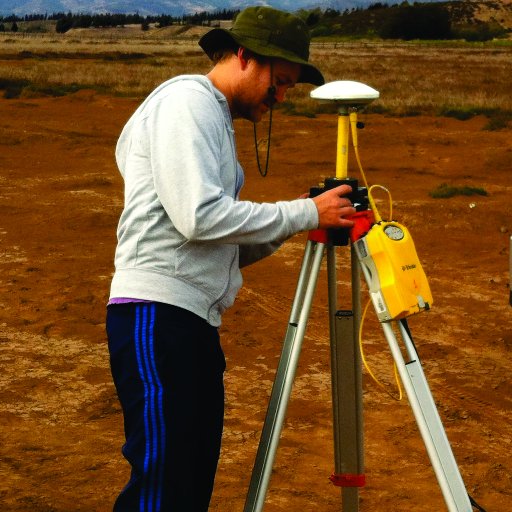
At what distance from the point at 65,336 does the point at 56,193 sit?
16.5 feet

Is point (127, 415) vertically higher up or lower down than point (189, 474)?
higher up

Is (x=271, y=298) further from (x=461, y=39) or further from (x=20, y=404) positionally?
(x=461, y=39)

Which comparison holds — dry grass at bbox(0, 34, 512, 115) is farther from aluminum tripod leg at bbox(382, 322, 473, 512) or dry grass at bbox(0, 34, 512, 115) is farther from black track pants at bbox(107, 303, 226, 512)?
black track pants at bbox(107, 303, 226, 512)

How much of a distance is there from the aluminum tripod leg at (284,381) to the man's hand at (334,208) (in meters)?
0.19

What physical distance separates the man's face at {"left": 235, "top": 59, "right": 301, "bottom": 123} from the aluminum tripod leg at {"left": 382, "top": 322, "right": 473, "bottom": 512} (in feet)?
2.02

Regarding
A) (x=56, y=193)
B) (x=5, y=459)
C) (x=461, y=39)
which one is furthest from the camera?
(x=461, y=39)

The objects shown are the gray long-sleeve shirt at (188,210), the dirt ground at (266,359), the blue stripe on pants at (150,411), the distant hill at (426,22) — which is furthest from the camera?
the distant hill at (426,22)

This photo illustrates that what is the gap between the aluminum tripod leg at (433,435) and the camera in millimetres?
2244

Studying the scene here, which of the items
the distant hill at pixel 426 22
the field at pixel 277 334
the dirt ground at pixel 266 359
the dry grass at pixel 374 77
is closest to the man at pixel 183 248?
the dirt ground at pixel 266 359

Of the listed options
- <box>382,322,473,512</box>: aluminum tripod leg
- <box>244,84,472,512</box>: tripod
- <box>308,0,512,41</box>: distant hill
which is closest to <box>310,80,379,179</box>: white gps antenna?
<box>244,84,472,512</box>: tripod

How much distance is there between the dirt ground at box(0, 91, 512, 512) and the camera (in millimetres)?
3834

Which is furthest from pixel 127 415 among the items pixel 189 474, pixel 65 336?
pixel 65 336

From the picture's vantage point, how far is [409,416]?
4.53 m

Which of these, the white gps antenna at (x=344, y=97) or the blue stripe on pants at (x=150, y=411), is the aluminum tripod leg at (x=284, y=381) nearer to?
the white gps antenna at (x=344, y=97)
